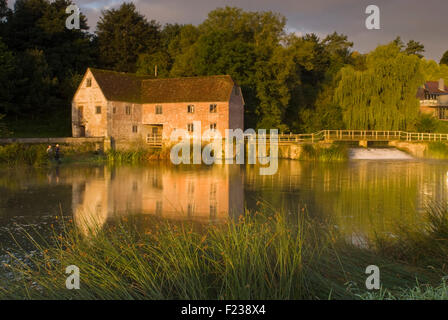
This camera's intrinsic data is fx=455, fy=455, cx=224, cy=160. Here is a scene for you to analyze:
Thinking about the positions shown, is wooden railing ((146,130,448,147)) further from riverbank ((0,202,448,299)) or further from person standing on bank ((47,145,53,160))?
riverbank ((0,202,448,299))

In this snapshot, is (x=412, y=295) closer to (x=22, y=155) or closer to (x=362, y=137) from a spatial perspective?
(x=22, y=155)

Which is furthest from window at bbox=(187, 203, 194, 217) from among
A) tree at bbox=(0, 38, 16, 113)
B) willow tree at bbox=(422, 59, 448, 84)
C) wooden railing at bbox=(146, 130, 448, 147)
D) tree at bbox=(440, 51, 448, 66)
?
tree at bbox=(440, 51, 448, 66)

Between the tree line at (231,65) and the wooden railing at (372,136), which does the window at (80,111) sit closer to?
the tree line at (231,65)

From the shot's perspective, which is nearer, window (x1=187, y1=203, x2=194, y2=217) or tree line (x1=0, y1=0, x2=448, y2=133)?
window (x1=187, y1=203, x2=194, y2=217)

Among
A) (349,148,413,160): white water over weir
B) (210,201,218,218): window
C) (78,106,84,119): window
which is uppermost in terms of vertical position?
(78,106,84,119): window

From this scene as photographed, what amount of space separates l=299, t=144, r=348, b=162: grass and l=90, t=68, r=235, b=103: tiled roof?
8.52m

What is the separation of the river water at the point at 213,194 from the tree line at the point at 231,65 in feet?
56.7

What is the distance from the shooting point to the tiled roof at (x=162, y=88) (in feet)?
138

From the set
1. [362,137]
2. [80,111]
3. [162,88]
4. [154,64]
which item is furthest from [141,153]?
[362,137]

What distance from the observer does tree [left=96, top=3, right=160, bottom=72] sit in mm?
61875

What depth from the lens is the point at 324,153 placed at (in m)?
38.7

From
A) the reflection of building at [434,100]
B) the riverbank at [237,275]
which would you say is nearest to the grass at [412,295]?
the riverbank at [237,275]

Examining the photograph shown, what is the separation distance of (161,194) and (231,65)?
96.3ft
